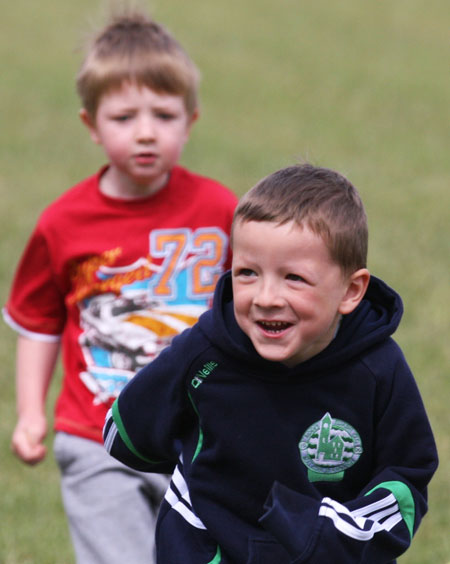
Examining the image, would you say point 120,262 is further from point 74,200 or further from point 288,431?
point 288,431

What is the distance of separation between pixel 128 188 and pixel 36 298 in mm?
505

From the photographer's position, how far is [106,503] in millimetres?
3830

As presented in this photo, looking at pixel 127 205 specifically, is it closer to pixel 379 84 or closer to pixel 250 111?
pixel 250 111

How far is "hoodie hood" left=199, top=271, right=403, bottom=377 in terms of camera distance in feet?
9.29

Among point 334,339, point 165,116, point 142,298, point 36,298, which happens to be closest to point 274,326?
point 334,339

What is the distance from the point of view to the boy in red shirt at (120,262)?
3930mm

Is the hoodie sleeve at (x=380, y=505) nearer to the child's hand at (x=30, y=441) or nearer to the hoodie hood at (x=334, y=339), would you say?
the hoodie hood at (x=334, y=339)

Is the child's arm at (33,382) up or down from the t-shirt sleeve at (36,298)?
down

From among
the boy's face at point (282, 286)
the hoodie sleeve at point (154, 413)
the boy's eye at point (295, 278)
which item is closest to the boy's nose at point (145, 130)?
the hoodie sleeve at point (154, 413)

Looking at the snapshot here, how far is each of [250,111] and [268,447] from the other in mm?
12374

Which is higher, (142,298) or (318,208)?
(318,208)

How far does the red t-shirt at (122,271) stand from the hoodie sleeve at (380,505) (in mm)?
1202

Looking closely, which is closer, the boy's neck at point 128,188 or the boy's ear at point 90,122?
the boy's neck at point 128,188

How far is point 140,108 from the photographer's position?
4.01 meters
